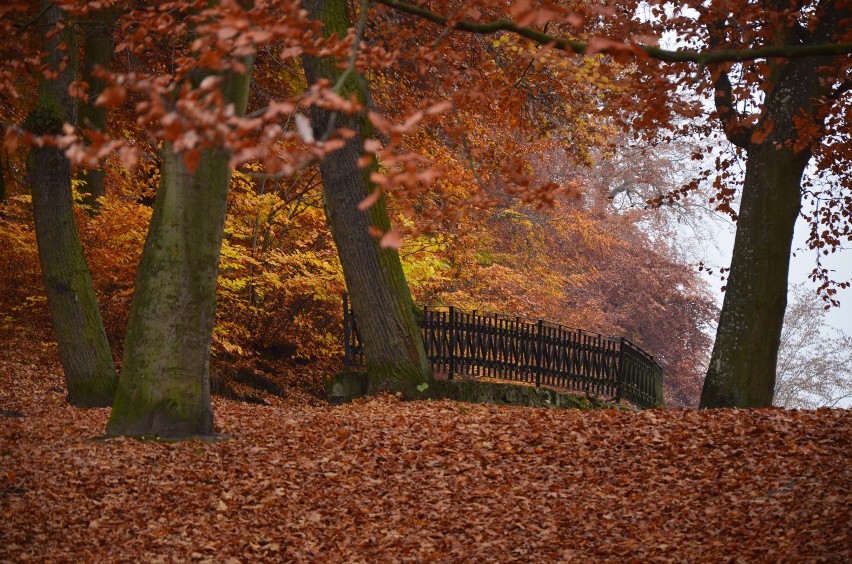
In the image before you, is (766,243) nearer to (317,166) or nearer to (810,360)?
(317,166)

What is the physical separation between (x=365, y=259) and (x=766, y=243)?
15.7 ft

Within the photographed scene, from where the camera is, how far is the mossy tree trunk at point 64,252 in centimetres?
916

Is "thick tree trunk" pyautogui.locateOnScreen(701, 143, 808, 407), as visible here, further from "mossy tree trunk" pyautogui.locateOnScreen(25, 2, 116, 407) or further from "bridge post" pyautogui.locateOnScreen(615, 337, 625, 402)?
"mossy tree trunk" pyautogui.locateOnScreen(25, 2, 116, 407)

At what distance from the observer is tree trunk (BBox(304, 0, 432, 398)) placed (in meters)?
10.1

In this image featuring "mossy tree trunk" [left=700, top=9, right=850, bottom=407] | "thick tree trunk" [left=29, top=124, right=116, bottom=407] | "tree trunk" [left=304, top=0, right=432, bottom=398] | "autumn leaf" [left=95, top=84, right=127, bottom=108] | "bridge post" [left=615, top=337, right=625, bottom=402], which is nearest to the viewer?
"autumn leaf" [left=95, top=84, right=127, bottom=108]

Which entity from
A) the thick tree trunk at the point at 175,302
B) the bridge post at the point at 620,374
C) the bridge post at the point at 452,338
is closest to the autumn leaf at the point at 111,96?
the thick tree trunk at the point at 175,302

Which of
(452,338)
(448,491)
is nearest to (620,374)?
(452,338)

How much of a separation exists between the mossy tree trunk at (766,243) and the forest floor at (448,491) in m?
1.36

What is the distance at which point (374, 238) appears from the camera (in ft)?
34.0

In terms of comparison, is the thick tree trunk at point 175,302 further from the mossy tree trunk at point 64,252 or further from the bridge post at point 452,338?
the bridge post at point 452,338

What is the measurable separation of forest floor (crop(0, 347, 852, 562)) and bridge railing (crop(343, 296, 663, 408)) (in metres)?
4.89

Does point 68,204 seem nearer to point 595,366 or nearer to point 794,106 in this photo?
point 794,106

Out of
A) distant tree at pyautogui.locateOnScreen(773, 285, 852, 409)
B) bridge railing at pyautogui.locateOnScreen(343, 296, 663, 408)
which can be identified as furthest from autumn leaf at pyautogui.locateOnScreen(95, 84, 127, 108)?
distant tree at pyautogui.locateOnScreen(773, 285, 852, 409)

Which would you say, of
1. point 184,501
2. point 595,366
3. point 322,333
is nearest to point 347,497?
point 184,501
